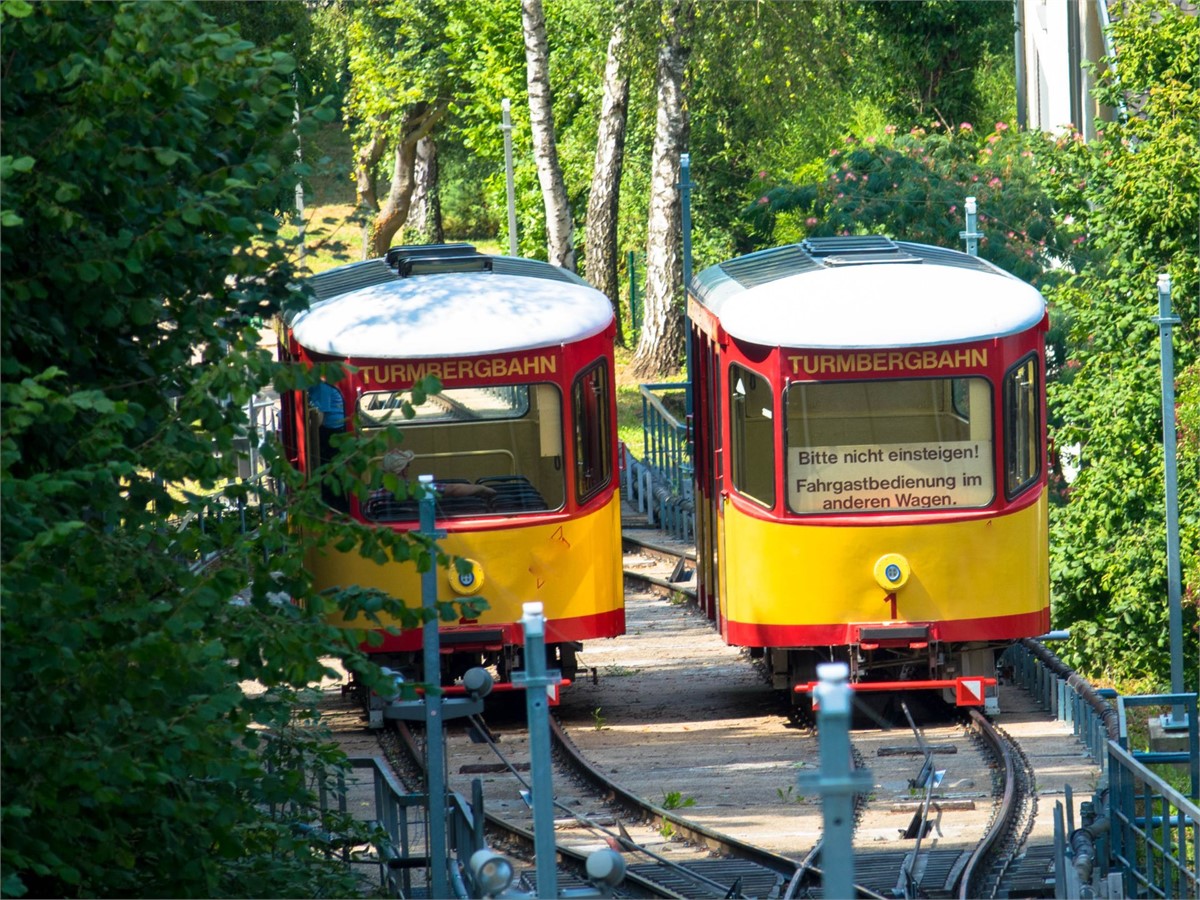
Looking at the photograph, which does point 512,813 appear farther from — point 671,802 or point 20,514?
point 20,514

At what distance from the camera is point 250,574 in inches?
267

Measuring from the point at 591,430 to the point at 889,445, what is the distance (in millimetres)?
2033

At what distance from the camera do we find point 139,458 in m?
6.39

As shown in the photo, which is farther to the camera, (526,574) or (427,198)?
(427,198)

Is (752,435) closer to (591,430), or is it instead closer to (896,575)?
(591,430)

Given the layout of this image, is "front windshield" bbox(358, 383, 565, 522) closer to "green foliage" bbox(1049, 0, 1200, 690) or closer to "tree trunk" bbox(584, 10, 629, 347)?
"green foliage" bbox(1049, 0, 1200, 690)

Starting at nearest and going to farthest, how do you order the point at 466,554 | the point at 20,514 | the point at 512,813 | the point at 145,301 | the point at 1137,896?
1. the point at 20,514
2. the point at 145,301
3. the point at 1137,896
4. the point at 512,813
5. the point at 466,554

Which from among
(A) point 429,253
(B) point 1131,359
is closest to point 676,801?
(A) point 429,253

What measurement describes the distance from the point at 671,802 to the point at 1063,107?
23680 millimetres

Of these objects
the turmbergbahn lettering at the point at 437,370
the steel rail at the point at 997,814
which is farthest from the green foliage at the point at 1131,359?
the turmbergbahn lettering at the point at 437,370

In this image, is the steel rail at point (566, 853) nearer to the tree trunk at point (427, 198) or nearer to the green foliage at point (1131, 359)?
the green foliage at point (1131, 359)

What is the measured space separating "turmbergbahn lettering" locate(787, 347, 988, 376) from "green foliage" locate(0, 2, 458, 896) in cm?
583

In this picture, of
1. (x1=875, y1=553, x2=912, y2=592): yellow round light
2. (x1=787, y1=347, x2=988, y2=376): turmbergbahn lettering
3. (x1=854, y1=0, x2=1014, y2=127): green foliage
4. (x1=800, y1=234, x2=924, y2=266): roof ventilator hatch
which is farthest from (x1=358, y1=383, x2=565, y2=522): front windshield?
(x1=854, y1=0, x2=1014, y2=127): green foliage

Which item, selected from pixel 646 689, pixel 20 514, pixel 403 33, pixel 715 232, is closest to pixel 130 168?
pixel 20 514
